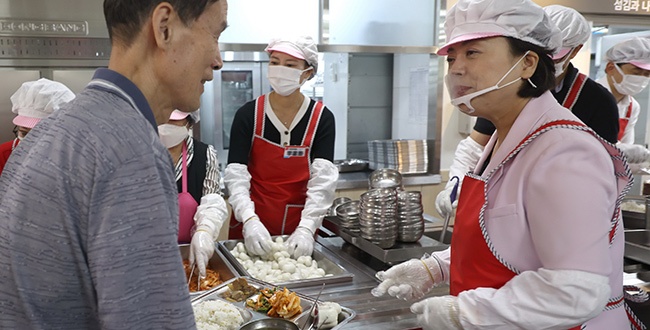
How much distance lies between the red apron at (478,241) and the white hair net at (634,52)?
8.66ft

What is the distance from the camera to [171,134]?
223 centimetres

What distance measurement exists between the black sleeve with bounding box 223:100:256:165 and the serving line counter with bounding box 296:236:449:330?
83cm

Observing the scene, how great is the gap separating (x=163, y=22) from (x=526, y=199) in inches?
35.7

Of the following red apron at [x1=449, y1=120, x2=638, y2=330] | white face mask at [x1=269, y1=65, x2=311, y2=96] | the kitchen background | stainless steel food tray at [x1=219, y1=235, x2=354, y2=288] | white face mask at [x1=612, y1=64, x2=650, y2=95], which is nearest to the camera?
red apron at [x1=449, y1=120, x2=638, y2=330]

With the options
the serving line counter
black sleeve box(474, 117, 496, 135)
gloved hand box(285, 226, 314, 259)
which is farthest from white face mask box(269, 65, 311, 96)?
black sleeve box(474, 117, 496, 135)

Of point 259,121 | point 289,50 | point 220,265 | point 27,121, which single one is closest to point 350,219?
point 220,265

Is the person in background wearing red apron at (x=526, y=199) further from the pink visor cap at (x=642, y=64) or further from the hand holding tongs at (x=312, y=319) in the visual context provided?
the pink visor cap at (x=642, y=64)

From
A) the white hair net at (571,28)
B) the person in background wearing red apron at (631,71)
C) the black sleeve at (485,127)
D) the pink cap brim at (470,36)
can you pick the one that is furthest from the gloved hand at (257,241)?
the person in background wearing red apron at (631,71)

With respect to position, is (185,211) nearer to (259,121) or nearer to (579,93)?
(259,121)

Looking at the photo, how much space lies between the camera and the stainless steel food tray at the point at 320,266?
5.87ft

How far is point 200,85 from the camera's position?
0.92 meters

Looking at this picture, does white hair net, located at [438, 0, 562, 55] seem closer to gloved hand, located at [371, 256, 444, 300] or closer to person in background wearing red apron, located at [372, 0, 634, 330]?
person in background wearing red apron, located at [372, 0, 634, 330]

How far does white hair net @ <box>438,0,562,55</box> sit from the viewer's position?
130 centimetres

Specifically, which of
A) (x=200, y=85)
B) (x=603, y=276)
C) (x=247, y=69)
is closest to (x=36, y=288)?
(x=200, y=85)
